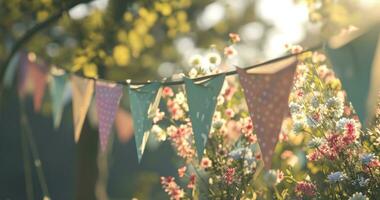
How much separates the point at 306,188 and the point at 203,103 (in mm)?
1291

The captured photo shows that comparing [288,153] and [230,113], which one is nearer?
[230,113]

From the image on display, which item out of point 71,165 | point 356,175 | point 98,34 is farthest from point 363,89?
point 71,165

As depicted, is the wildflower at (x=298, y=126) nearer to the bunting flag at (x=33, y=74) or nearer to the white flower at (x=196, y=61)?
the white flower at (x=196, y=61)

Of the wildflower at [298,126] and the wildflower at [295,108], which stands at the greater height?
the wildflower at [295,108]

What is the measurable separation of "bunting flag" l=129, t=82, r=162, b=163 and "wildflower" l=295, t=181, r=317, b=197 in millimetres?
1377

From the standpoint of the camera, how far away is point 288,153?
7383 mm

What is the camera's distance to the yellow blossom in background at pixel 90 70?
11.1 m

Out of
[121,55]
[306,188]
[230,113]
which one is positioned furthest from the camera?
[121,55]

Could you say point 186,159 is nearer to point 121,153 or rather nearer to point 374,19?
point 374,19

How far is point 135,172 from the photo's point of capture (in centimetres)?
3472

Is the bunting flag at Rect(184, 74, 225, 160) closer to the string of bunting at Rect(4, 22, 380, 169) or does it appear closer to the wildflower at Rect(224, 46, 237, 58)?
the string of bunting at Rect(4, 22, 380, 169)

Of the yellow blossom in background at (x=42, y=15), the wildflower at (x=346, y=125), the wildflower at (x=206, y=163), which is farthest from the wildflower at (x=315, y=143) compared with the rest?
the yellow blossom in background at (x=42, y=15)

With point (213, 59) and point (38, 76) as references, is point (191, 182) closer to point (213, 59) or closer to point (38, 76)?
point (213, 59)

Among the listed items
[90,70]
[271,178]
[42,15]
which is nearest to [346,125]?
[271,178]
